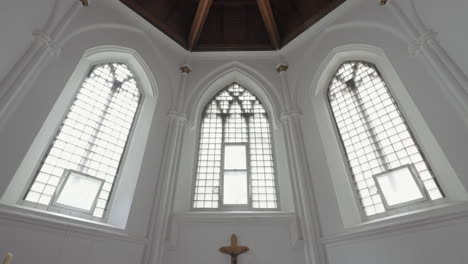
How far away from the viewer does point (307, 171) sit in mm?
5988

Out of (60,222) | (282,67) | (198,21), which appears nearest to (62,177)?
(60,222)

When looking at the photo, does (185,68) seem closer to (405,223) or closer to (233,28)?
(233,28)

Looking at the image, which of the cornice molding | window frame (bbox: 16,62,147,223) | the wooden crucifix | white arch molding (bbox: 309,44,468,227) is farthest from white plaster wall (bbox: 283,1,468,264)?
window frame (bbox: 16,62,147,223)

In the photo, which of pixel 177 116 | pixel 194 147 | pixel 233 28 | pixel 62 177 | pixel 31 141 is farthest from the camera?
pixel 233 28

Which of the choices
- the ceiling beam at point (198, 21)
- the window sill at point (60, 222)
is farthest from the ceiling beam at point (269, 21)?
the window sill at point (60, 222)

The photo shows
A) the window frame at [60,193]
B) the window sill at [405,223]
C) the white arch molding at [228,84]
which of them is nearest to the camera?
the window sill at [405,223]

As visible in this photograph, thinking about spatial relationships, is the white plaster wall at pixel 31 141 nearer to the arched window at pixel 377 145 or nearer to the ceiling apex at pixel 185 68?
the ceiling apex at pixel 185 68

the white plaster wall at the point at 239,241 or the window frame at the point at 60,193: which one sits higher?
the window frame at the point at 60,193

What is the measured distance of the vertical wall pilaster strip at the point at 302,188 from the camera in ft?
16.7

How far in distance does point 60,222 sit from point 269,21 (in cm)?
745

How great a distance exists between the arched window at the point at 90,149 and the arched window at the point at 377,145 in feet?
17.7

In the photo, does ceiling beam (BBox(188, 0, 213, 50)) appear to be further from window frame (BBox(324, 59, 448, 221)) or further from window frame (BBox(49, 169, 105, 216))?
window frame (BBox(49, 169, 105, 216))

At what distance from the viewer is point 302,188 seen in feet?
18.9

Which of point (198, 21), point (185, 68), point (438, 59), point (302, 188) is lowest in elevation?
point (302, 188)
